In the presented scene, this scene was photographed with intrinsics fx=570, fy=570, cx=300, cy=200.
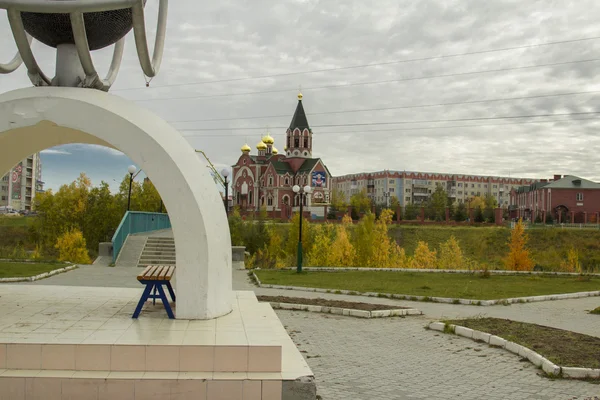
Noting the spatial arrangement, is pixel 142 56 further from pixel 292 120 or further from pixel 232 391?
pixel 292 120

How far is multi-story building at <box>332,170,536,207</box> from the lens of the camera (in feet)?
327

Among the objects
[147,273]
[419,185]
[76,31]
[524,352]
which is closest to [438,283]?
[524,352]

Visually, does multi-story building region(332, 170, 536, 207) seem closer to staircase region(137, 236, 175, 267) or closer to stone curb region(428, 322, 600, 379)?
staircase region(137, 236, 175, 267)

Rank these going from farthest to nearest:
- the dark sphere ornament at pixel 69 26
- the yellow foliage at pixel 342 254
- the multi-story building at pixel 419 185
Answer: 1. the multi-story building at pixel 419 185
2. the yellow foliage at pixel 342 254
3. the dark sphere ornament at pixel 69 26

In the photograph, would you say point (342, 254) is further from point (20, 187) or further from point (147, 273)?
point (20, 187)

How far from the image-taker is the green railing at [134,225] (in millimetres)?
21172

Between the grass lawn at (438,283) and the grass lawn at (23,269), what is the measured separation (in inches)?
255

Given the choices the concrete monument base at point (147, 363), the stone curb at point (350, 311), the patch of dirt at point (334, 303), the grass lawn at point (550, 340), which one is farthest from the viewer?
the patch of dirt at point (334, 303)

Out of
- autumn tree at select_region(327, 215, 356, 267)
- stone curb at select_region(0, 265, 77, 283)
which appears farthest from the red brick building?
stone curb at select_region(0, 265, 77, 283)

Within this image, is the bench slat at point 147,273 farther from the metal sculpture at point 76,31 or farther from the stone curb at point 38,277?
the stone curb at point 38,277

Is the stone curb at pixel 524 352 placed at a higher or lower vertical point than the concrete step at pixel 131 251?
lower

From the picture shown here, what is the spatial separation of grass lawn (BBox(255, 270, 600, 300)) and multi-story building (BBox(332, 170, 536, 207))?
76034 mm

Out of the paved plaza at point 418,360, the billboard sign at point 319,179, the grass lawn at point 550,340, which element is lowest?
the paved plaza at point 418,360

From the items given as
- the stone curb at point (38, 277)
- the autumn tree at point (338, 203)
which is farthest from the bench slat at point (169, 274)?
the autumn tree at point (338, 203)
